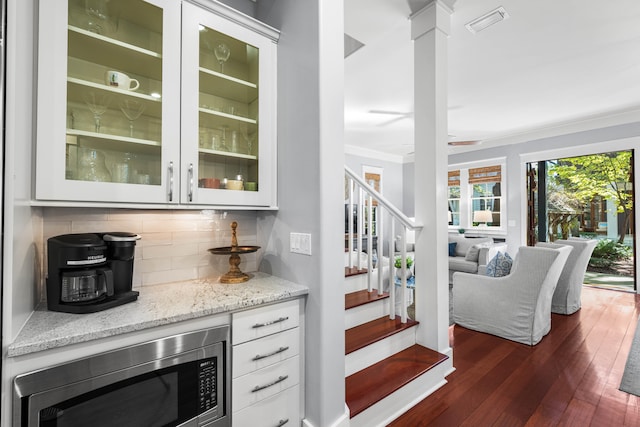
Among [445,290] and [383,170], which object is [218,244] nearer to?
[445,290]

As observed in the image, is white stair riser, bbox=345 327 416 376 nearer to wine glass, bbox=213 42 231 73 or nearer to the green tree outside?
wine glass, bbox=213 42 231 73

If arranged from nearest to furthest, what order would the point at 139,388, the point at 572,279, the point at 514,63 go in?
the point at 139,388 → the point at 514,63 → the point at 572,279

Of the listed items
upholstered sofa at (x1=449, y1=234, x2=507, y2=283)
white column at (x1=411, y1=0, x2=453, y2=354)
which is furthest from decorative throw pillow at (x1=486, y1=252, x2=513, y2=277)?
upholstered sofa at (x1=449, y1=234, x2=507, y2=283)

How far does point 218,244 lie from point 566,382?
2.76 m

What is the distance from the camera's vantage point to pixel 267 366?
153cm

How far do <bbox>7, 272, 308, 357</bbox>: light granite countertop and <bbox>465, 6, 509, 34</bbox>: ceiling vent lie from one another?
2708 millimetres

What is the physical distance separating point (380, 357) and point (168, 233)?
5.58 feet

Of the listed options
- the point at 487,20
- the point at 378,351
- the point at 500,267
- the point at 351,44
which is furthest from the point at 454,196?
the point at 378,351

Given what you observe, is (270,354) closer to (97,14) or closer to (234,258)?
(234,258)

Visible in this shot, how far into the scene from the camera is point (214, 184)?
1.70 metres

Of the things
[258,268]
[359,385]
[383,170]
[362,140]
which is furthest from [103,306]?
[383,170]

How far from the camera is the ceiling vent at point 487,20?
254 centimetres

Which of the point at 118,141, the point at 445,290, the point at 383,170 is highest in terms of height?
the point at 383,170

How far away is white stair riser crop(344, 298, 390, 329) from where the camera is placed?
2451 mm
